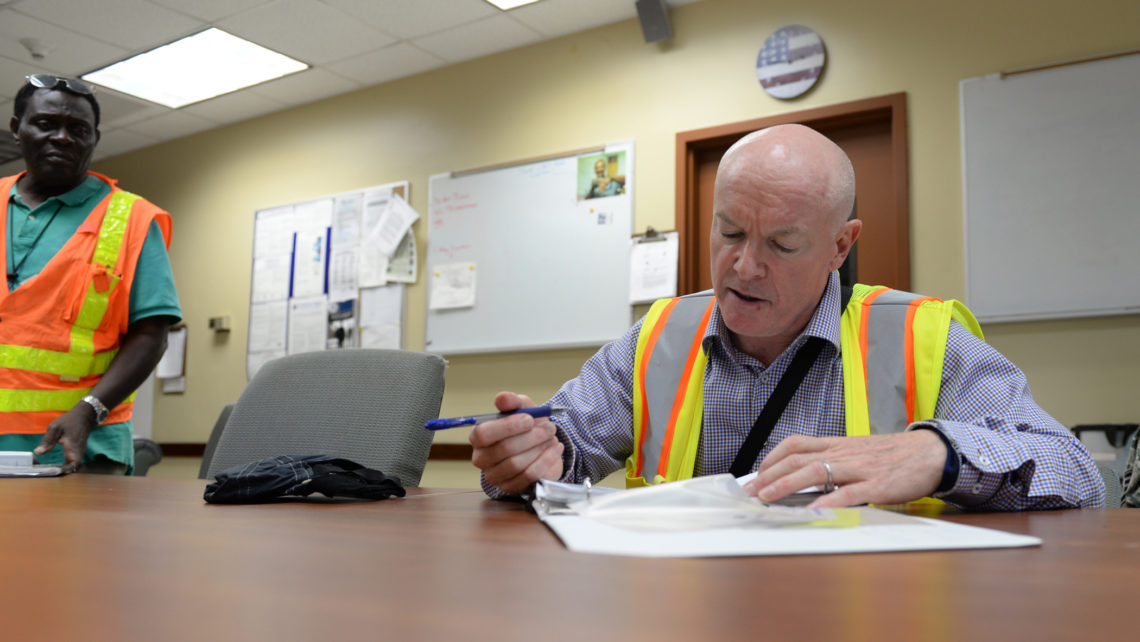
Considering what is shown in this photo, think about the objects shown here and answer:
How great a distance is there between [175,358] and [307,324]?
109 centimetres

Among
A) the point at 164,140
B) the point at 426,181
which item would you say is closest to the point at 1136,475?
the point at 426,181

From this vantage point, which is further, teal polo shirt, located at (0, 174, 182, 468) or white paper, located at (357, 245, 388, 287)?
white paper, located at (357, 245, 388, 287)

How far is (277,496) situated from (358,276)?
3.77 metres

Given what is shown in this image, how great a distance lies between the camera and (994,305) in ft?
10.2

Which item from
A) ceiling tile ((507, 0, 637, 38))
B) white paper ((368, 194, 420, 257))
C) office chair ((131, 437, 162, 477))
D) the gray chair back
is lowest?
office chair ((131, 437, 162, 477))

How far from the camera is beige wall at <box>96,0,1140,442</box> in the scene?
3045 mm

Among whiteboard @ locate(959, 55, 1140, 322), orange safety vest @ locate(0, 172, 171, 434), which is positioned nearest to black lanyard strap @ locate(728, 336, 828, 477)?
orange safety vest @ locate(0, 172, 171, 434)

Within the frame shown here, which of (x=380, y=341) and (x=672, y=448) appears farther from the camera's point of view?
(x=380, y=341)

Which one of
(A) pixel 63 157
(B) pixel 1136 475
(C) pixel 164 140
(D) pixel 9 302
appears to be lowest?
(B) pixel 1136 475

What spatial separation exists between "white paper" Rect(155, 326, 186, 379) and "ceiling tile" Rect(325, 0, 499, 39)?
2.44 metres

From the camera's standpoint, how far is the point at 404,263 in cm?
448

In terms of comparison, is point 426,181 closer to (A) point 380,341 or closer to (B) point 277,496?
(A) point 380,341

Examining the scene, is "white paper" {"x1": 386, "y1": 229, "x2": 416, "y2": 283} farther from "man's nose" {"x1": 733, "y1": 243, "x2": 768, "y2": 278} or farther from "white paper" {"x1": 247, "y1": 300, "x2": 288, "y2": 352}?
"man's nose" {"x1": 733, "y1": 243, "x2": 768, "y2": 278}

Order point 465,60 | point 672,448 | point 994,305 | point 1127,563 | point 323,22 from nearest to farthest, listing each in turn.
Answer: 1. point 1127,563
2. point 672,448
3. point 994,305
4. point 323,22
5. point 465,60
